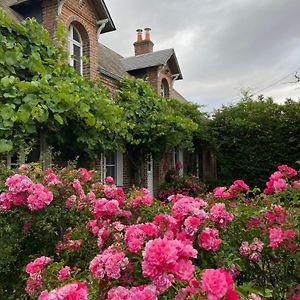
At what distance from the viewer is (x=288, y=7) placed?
9070 mm

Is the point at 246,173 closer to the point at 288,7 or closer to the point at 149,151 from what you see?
the point at 149,151

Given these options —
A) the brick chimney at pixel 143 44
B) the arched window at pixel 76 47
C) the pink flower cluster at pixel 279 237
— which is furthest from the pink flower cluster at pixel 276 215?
the brick chimney at pixel 143 44

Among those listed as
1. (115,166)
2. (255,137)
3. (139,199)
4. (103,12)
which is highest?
(103,12)

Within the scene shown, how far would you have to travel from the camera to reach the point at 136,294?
4.75 feet

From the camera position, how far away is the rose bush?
150 cm

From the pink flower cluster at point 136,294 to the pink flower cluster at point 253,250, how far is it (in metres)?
1.17

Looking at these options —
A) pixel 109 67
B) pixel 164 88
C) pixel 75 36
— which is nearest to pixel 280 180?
pixel 75 36

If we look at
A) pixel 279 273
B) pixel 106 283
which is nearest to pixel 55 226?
pixel 106 283

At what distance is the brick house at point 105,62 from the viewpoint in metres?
7.93

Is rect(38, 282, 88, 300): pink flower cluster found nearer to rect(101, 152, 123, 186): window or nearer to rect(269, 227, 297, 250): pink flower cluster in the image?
rect(269, 227, 297, 250): pink flower cluster

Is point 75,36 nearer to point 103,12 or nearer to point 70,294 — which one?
point 103,12

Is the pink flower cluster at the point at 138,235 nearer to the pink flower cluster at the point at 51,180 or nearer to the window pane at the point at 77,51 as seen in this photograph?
the pink flower cluster at the point at 51,180

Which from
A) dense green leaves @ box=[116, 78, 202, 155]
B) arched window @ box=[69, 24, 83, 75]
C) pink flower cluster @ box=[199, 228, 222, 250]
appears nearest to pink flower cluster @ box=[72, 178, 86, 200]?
pink flower cluster @ box=[199, 228, 222, 250]

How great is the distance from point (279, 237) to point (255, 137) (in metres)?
12.1
